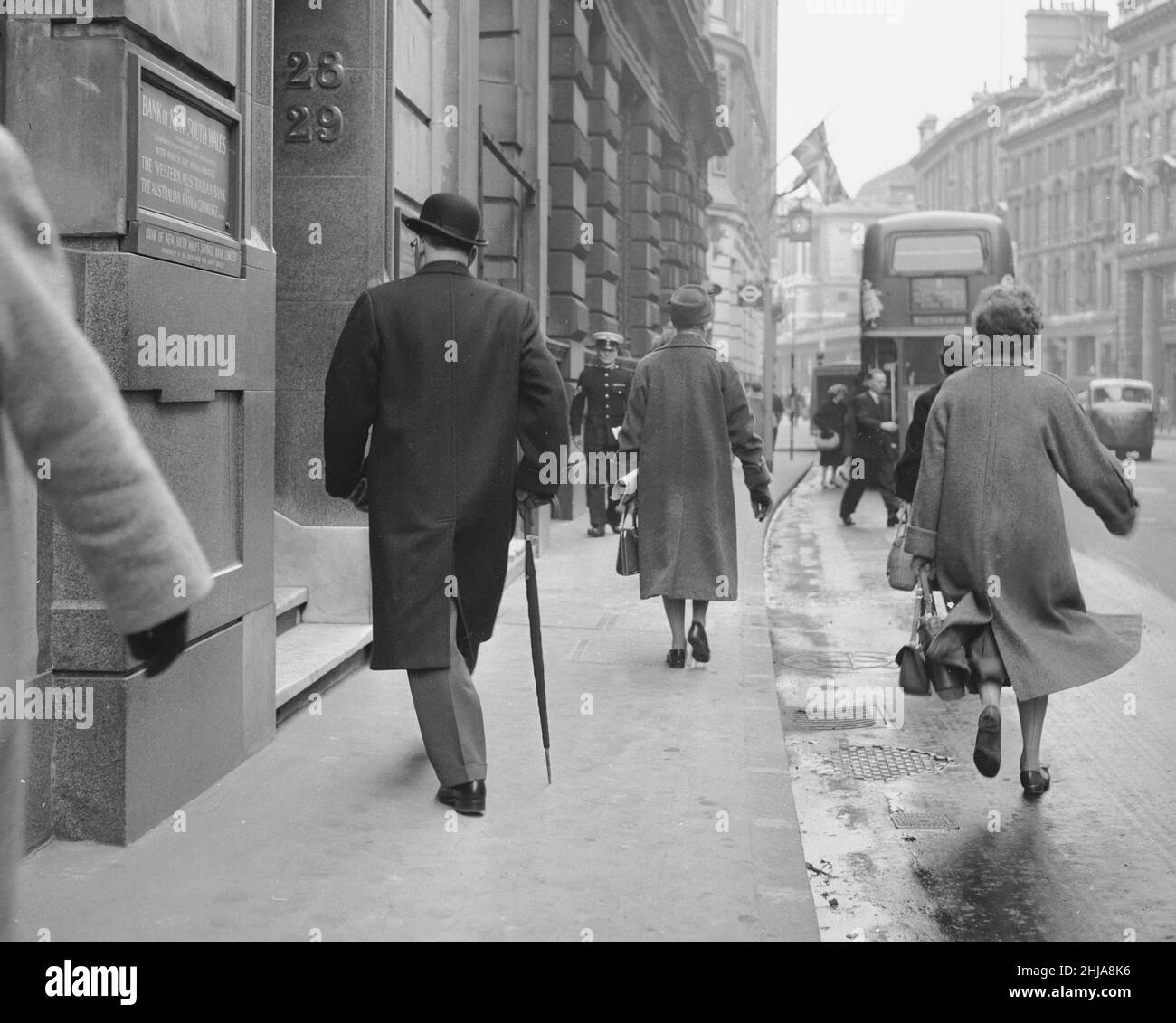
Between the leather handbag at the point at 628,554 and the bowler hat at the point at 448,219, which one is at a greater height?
the bowler hat at the point at 448,219

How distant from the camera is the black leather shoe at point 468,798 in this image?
16.0 ft

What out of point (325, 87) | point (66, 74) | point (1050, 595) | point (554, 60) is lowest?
point (1050, 595)

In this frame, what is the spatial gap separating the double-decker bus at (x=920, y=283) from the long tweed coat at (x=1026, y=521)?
54.7ft

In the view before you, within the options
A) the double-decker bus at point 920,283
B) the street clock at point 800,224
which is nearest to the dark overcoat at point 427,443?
the double-decker bus at point 920,283

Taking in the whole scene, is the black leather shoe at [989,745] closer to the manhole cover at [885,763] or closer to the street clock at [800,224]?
the manhole cover at [885,763]

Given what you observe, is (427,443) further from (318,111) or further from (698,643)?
(318,111)

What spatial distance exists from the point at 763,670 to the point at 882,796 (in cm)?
202

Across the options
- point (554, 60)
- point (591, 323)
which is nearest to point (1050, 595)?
point (554, 60)

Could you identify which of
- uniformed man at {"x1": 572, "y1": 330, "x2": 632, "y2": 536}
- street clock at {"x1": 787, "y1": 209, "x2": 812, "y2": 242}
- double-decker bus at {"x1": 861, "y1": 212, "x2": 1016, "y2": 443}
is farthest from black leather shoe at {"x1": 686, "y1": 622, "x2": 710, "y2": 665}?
street clock at {"x1": 787, "y1": 209, "x2": 812, "y2": 242}

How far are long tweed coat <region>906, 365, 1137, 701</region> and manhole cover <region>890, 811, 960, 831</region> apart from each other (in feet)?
1.59

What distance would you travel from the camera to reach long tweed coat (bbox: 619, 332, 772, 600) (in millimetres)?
7738

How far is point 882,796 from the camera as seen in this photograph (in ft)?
18.1

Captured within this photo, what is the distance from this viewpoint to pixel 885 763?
238 inches
